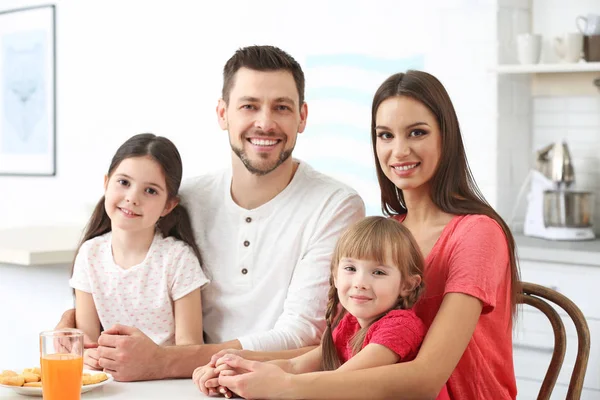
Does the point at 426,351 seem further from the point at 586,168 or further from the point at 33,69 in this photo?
the point at 33,69

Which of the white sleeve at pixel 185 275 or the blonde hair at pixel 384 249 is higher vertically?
the blonde hair at pixel 384 249

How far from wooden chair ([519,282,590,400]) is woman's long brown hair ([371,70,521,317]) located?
102 millimetres

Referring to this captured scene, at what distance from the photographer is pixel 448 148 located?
188cm

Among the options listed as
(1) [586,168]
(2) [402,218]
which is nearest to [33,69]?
(1) [586,168]

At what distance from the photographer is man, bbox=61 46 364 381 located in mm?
2203

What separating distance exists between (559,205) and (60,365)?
2684mm

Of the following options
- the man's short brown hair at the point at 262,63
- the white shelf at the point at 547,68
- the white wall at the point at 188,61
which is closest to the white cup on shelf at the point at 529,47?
the white shelf at the point at 547,68

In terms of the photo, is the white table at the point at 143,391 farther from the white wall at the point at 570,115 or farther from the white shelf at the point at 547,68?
the white wall at the point at 570,115

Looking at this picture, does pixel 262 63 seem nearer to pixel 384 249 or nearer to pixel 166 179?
pixel 166 179

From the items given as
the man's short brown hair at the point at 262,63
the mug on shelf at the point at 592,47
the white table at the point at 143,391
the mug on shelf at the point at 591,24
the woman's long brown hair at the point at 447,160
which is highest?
the mug on shelf at the point at 591,24

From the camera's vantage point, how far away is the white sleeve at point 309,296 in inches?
82.4

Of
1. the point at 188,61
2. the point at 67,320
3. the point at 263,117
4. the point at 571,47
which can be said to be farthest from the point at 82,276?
the point at 188,61

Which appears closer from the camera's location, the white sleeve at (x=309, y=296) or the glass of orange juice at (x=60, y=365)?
the glass of orange juice at (x=60, y=365)

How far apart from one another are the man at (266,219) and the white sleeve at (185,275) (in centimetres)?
9
